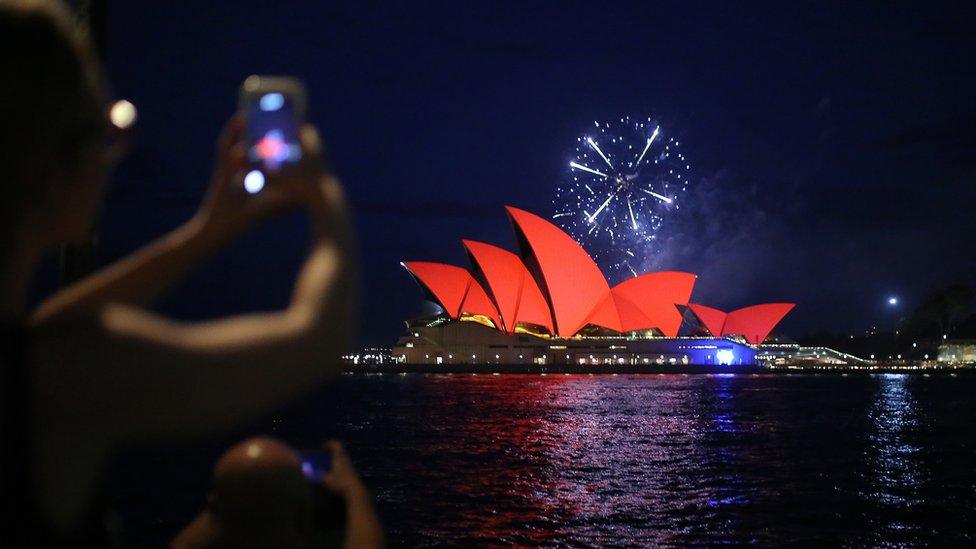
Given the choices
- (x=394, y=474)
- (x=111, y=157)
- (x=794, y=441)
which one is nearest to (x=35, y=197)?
(x=111, y=157)

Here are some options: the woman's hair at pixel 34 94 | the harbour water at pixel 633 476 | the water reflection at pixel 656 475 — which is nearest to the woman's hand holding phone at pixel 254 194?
the woman's hair at pixel 34 94

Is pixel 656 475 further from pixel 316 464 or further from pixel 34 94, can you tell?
pixel 34 94

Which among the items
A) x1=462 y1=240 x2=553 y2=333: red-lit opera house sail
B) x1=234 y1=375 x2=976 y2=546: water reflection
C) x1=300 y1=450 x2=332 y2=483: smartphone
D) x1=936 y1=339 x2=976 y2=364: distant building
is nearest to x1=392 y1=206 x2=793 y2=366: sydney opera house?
x1=462 y1=240 x2=553 y2=333: red-lit opera house sail

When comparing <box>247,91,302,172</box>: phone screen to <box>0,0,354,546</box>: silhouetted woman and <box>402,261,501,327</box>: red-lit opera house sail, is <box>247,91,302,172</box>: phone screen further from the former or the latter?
<box>402,261,501,327</box>: red-lit opera house sail

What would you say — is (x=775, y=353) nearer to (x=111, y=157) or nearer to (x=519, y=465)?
(x=519, y=465)

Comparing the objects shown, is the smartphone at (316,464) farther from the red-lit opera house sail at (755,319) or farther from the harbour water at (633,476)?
the red-lit opera house sail at (755,319)

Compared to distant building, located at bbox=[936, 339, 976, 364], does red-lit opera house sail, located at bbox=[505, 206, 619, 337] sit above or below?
above
